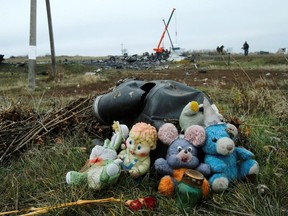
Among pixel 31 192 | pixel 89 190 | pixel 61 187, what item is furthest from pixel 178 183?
pixel 31 192

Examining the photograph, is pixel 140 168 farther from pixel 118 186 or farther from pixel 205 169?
pixel 205 169

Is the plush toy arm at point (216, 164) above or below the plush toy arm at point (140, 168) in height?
above

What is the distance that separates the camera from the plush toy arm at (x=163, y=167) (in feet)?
7.27

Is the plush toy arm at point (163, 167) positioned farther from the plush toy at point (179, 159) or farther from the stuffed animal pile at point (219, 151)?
the stuffed animal pile at point (219, 151)

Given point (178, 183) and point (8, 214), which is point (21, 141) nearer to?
point (8, 214)

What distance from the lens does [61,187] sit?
2348mm

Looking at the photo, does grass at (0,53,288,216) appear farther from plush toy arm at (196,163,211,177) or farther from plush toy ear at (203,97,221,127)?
plush toy ear at (203,97,221,127)

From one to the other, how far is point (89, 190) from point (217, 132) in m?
0.90

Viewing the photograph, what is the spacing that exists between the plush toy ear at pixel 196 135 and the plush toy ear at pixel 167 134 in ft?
0.32

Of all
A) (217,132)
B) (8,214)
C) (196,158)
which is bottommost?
(8,214)

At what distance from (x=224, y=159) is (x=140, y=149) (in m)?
0.55

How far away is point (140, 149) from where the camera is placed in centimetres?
231

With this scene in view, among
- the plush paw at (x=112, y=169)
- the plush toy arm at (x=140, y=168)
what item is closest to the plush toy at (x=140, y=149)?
the plush toy arm at (x=140, y=168)

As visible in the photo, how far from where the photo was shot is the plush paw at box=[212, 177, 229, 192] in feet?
6.95
